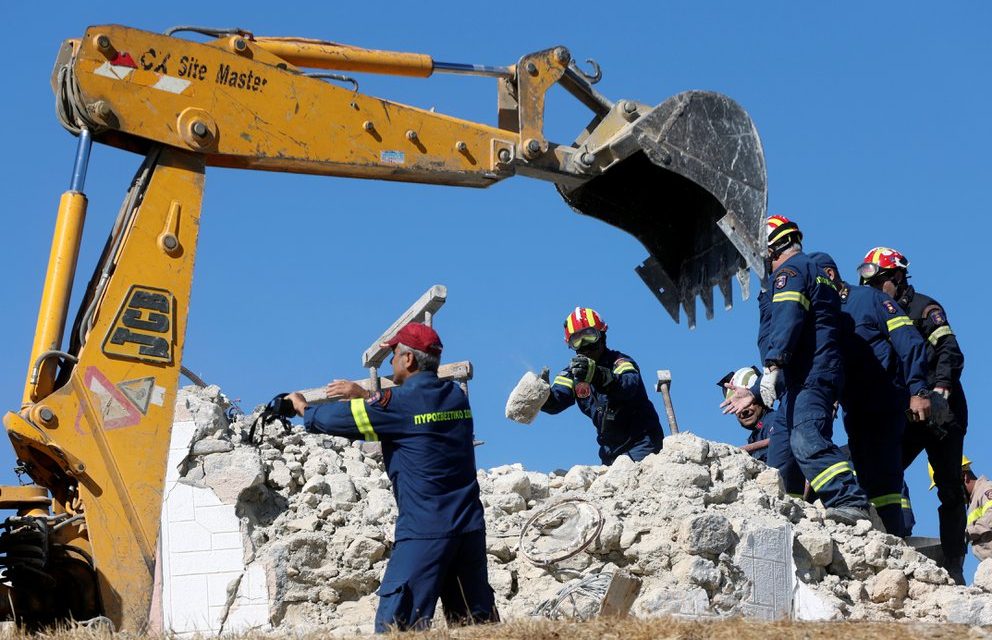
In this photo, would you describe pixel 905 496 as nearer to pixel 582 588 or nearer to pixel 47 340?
pixel 582 588

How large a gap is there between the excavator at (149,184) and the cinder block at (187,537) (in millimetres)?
2096

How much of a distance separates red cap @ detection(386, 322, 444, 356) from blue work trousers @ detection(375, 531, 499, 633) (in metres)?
0.96

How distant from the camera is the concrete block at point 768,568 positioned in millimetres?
9188

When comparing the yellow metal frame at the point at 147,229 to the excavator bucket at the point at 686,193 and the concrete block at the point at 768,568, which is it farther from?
the concrete block at the point at 768,568

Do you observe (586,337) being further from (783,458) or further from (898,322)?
(898,322)

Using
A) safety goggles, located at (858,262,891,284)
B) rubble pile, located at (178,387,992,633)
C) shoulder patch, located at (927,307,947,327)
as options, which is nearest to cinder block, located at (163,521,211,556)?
rubble pile, located at (178,387,992,633)

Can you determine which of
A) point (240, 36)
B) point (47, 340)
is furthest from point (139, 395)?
point (240, 36)

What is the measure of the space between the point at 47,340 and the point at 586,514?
3.58m

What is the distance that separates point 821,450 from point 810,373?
550mm

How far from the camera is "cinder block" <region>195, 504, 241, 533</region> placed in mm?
9508

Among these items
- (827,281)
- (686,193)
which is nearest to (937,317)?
(827,281)

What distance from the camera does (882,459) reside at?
10.7 meters

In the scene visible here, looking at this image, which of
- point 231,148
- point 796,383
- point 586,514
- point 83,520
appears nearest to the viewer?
point 83,520

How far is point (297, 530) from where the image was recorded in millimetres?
9523
